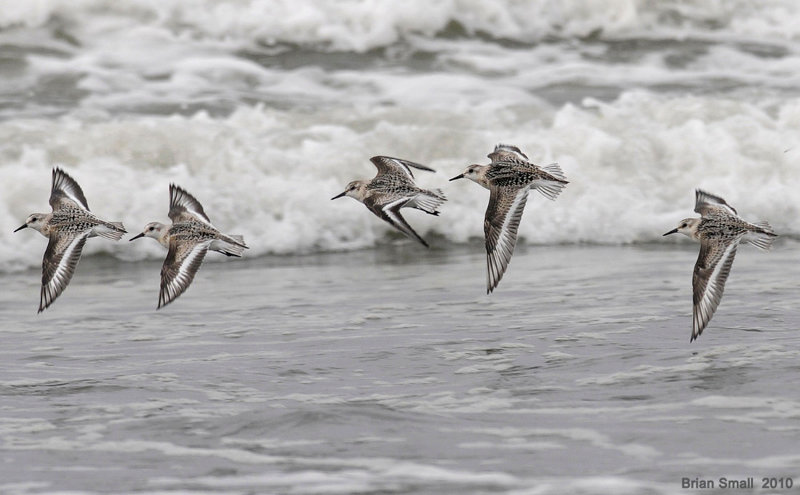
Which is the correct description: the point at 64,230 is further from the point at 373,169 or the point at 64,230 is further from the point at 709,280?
the point at 373,169

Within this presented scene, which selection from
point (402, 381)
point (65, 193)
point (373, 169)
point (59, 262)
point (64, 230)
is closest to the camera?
point (402, 381)

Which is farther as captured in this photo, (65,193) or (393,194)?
(65,193)

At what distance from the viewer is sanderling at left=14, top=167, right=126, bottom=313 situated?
7793mm

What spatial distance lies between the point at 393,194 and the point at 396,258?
322 centimetres

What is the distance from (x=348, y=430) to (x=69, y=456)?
129cm

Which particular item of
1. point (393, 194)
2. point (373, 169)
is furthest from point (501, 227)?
point (373, 169)

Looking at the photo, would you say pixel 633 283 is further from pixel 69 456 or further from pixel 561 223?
pixel 69 456

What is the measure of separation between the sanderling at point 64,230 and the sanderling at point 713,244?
3.28 metres

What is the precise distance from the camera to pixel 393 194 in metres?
8.12

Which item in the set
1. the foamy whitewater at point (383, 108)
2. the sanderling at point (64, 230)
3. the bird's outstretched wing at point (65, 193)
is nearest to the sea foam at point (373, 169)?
the foamy whitewater at point (383, 108)

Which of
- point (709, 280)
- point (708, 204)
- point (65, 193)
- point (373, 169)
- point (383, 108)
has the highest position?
point (383, 108)

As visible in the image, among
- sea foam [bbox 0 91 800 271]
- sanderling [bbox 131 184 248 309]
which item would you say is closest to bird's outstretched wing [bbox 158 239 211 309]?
sanderling [bbox 131 184 248 309]

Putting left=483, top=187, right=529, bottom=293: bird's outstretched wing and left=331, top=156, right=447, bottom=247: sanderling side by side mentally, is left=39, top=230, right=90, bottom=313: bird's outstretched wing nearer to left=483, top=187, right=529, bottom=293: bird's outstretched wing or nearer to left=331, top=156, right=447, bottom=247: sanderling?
left=331, top=156, right=447, bottom=247: sanderling

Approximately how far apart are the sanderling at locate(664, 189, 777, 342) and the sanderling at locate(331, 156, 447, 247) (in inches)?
54.6
